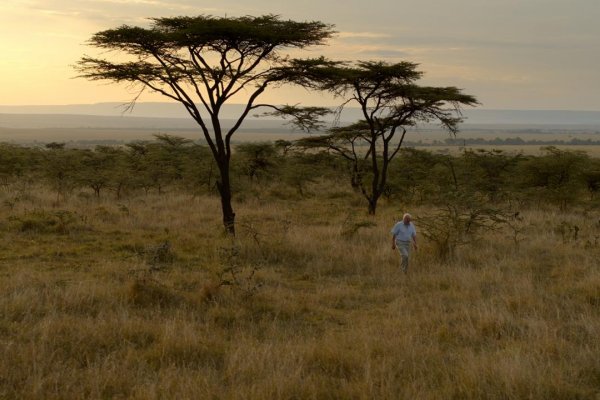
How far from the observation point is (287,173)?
2802 centimetres

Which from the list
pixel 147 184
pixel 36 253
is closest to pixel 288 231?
pixel 36 253

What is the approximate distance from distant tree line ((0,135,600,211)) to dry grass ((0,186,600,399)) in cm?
915

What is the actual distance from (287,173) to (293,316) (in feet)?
69.0

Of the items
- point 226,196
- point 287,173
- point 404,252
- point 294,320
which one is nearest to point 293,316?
point 294,320

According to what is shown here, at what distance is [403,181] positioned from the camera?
2642 cm

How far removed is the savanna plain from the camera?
4742 mm

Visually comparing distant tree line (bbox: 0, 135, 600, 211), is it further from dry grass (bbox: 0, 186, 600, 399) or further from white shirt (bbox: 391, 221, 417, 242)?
white shirt (bbox: 391, 221, 417, 242)

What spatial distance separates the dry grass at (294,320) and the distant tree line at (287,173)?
30.0 feet

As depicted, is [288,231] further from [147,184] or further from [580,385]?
[147,184]

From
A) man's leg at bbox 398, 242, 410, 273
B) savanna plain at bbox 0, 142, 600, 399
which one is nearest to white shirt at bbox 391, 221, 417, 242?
man's leg at bbox 398, 242, 410, 273

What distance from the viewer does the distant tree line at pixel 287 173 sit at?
882 inches

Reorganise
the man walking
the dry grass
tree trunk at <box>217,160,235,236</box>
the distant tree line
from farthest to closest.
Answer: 1. the distant tree line
2. tree trunk at <box>217,160,235,236</box>
3. the man walking
4. the dry grass

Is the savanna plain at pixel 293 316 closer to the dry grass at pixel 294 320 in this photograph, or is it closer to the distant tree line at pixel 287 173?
the dry grass at pixel 294 320

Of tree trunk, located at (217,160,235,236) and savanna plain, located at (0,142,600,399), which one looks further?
tree trunk, located at (217,160,235,236)
